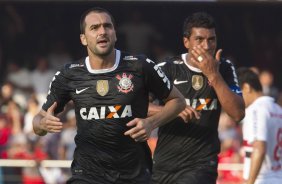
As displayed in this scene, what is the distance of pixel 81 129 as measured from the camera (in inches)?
321

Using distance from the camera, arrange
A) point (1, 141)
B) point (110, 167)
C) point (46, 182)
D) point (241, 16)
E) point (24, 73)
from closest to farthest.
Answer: point (110, 167), point (46, 182), point (1, 141), point (24, 73), point (241, 16)

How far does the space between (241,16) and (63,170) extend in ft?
20.8

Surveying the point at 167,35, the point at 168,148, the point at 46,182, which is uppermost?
the point at 167,35

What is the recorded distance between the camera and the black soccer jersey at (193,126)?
9336 mm

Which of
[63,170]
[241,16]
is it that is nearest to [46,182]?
[63,170]

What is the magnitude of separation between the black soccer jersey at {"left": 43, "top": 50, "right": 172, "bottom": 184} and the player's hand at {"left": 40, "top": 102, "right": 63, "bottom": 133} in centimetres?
27

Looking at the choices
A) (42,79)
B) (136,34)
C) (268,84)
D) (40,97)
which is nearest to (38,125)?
(40,97)

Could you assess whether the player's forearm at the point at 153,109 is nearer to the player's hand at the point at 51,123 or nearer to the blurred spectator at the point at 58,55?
the player's hand at the point at 51,123

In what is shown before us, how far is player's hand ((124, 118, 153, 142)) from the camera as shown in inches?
300

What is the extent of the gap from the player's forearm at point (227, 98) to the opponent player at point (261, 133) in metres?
0.97

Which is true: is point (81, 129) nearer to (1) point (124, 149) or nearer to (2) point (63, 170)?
(1) point (124, 149)

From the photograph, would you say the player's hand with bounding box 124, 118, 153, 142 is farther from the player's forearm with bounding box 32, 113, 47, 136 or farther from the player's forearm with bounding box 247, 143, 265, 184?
the player's forearm with bounding box 247, 143, 265, 184

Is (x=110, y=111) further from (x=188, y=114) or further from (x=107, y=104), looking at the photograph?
(x=188, y=114)

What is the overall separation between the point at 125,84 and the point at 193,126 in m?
1.42
